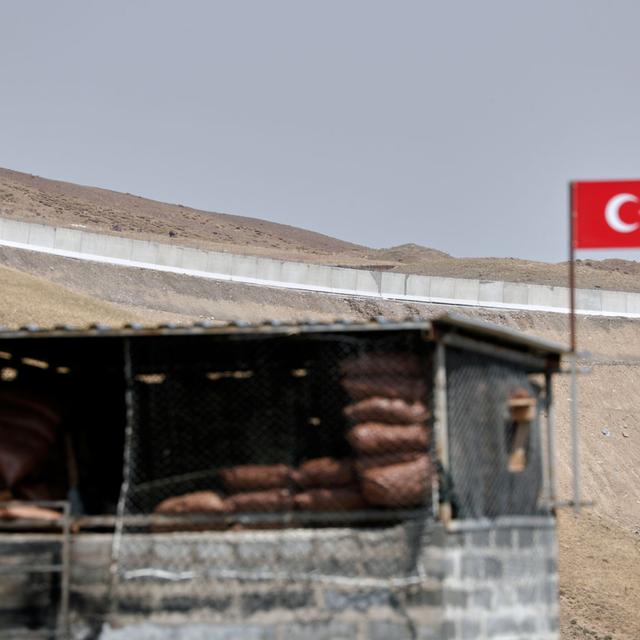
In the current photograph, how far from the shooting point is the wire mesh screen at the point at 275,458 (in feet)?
35.7

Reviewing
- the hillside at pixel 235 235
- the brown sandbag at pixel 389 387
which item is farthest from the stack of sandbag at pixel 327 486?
the hillside at pixel 235 235

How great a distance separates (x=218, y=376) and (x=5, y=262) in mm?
34620

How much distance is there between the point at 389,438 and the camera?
1115 cm

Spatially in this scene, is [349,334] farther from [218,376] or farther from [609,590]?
[609,590]

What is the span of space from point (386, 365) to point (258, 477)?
162 centimetres

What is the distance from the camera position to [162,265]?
4934cm

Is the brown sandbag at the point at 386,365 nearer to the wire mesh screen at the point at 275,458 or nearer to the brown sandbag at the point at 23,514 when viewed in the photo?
the wire mesh screen at the point at 275,458

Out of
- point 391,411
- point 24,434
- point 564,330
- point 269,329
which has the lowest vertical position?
point 24,434

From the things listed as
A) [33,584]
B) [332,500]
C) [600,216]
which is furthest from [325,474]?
[600,216]

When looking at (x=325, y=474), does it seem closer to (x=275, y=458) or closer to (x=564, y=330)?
(x=275, y=458)

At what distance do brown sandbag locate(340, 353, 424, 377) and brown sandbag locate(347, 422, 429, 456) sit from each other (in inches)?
20.0

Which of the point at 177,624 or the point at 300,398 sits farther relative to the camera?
the point at 300,398

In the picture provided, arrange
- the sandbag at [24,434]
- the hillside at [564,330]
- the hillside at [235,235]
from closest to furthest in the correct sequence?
the sandbag at [24,434] → the hillside at [564,330] → the hillside at [235,235]

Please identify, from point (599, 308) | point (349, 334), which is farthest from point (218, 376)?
point (599, 308)
